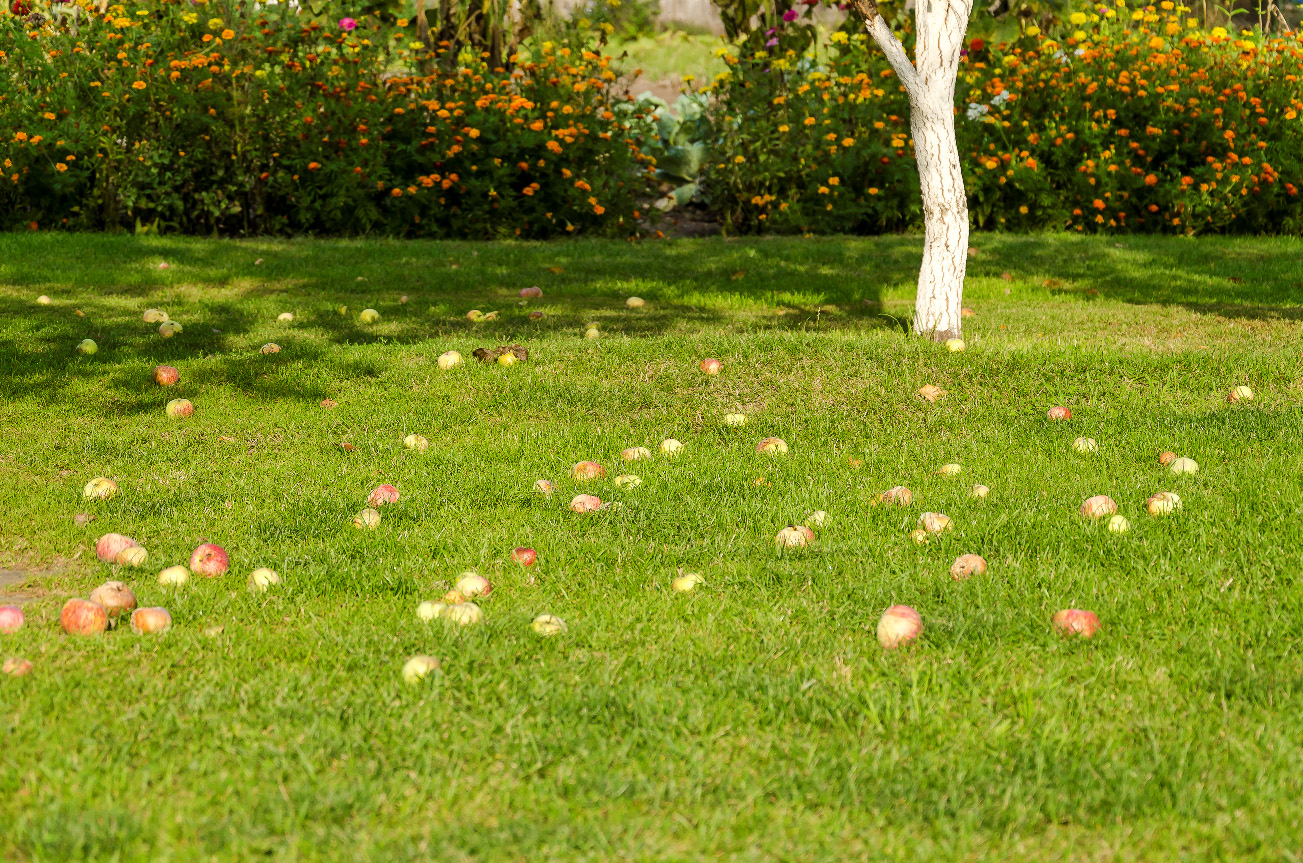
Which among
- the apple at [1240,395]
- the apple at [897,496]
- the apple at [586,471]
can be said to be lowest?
the apple at [586,471]

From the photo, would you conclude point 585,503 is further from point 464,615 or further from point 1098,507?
point 1098,507

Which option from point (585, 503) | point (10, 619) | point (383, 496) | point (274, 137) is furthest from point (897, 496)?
point (274, 137)

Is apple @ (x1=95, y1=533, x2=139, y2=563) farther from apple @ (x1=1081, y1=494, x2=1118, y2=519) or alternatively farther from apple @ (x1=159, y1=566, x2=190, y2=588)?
apple @ (x1=1081, y1=494, x2=1118, y2=519)

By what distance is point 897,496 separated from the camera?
13.8 ft

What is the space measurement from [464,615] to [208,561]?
95cm

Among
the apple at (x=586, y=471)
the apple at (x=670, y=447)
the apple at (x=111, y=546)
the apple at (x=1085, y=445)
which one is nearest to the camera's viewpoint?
the apple at (x=111, y=546)

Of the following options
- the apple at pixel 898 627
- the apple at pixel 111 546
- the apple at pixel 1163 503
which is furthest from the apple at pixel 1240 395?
the apple at pixel 111 546

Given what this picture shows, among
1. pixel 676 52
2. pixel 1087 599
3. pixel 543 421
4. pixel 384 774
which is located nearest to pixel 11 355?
pixel 543 421

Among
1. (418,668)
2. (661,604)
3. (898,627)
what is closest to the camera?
(418,668)

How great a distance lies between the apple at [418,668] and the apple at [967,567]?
1.57 metres

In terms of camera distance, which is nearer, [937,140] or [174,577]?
[174,577]

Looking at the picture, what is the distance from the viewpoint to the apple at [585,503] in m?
4.19

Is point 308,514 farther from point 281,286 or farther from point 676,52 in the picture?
point 676,52

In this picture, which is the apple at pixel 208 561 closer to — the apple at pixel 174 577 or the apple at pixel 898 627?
the apple at pixel 174 577
